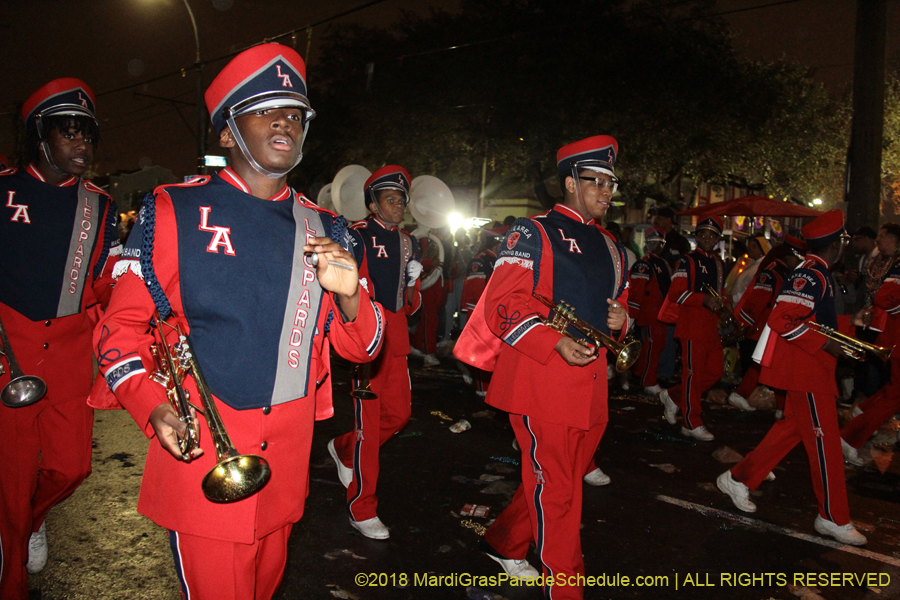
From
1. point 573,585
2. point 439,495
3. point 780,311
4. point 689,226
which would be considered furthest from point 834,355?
point 689,226

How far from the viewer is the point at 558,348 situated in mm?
3240

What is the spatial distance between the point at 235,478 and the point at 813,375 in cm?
439

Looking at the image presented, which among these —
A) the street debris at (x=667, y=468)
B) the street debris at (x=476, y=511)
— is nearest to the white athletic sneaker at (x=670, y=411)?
the street debris at (x=667, y=468)

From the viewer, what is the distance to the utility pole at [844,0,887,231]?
11.5 m

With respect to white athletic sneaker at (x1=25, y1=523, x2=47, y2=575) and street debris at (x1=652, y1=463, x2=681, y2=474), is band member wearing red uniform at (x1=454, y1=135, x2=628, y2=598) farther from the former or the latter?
street debris at (x1=652, y1=463, x2=681, y2=474)

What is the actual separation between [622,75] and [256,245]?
2024cm

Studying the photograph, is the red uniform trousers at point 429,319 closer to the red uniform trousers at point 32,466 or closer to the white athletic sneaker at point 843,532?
the white athletic sneaker at point 843,532

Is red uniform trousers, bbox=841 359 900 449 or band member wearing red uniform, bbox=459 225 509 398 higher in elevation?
band member wearing red uniform, bbox=459 225 509 398

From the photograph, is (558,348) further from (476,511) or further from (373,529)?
(476,511)

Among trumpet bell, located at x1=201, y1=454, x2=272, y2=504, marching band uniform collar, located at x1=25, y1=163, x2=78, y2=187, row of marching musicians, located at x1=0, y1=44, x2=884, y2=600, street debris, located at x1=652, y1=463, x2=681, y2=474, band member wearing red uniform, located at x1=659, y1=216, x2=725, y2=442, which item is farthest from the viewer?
band member wearing red uniform, located at x1=659, y1=216, x2=725, y2=442

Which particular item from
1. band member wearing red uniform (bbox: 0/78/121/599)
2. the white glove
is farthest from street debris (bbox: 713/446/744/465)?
band member wearing red uniform (bbox: 0/78/121/599)

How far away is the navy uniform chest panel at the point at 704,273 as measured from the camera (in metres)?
7.54

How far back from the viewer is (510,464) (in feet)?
20.3

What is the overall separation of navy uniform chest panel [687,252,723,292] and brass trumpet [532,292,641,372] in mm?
4491
